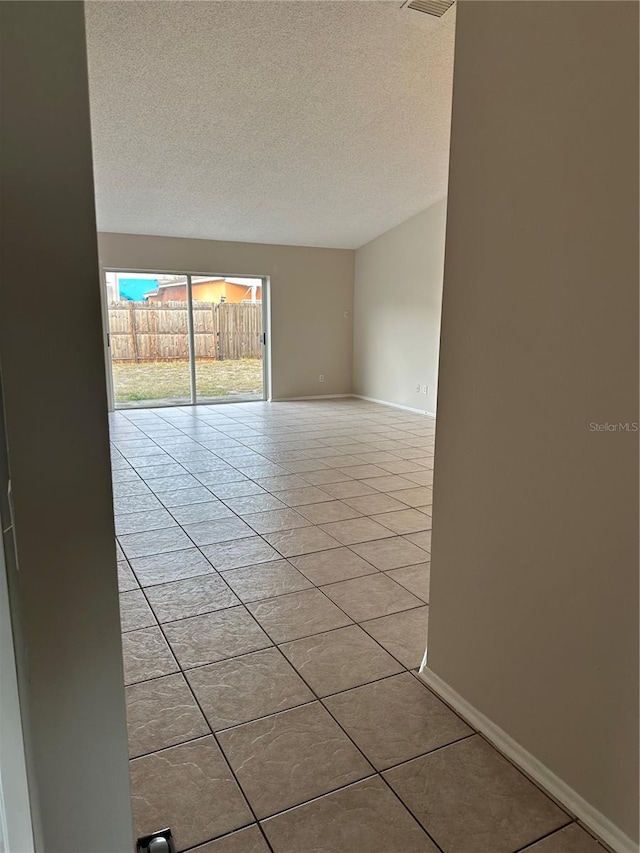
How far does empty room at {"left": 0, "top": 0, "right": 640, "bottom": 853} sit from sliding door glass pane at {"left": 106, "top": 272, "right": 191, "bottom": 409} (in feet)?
13.0

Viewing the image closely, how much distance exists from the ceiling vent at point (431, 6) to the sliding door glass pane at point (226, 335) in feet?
16.4

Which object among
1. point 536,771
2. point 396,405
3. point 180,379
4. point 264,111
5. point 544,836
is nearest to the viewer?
point 544,836

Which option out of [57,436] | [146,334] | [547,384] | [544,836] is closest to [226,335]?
[146,334]

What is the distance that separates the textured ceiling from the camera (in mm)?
3590

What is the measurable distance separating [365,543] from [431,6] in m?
3.29

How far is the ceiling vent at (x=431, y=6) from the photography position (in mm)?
3410

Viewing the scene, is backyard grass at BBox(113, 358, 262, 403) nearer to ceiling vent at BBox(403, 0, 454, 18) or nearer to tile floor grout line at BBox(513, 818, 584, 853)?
ceiling vent at BBox(403, 0, 454, 18)

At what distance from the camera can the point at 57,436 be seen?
780 millimetres

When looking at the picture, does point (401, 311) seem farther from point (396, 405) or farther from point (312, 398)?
point (312, 398)

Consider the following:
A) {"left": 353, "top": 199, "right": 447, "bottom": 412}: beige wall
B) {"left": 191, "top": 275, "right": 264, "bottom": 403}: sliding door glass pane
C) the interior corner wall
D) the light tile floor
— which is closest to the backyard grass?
{"left": 191, "top": 275, "right": 264, "bottom": 403}: sliding door glass pane

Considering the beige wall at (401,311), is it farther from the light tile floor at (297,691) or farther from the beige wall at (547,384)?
the beige wall at (547,384)

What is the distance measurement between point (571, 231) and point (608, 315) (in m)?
0.23

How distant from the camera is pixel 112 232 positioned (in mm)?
7215

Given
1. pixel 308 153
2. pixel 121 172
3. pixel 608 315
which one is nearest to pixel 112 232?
pixel 121 172
